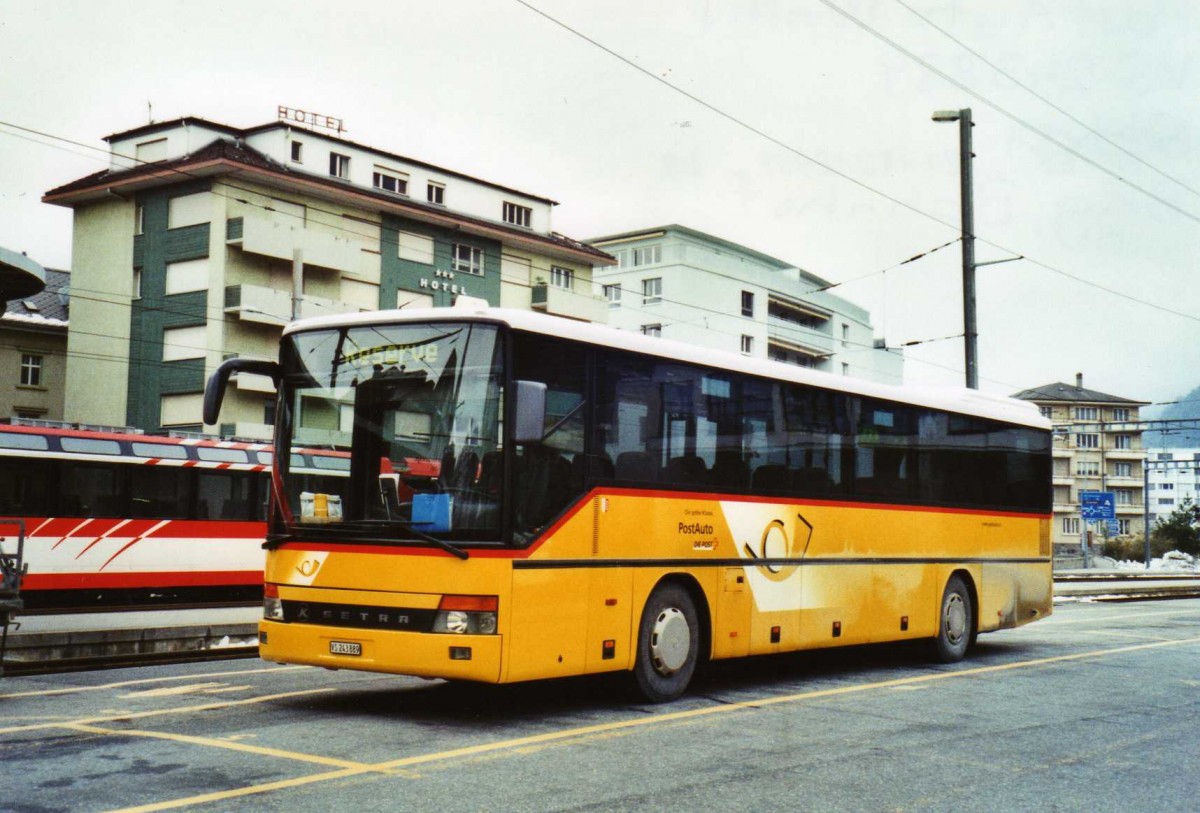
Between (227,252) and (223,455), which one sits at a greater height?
(227,252)

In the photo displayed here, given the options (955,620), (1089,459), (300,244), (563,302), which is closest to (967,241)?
(955,620)

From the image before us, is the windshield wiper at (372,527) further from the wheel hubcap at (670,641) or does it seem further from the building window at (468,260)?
the building window at (468,260)

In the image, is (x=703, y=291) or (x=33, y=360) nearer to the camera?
(x=33, y=360)

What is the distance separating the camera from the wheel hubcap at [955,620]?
49.8ft

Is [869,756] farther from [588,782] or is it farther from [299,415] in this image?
[299,415]

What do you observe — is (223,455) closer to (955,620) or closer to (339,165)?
(955,620)

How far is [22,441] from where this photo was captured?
23.0 m

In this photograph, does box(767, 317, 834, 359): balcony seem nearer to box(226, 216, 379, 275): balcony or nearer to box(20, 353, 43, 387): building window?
box(226, 216, 379, 275): balcony

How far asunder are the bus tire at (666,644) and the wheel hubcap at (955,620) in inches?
206

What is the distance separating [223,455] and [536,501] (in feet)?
62.0

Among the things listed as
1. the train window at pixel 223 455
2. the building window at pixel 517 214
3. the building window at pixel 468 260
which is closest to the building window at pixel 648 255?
the building window at pixel 517 214

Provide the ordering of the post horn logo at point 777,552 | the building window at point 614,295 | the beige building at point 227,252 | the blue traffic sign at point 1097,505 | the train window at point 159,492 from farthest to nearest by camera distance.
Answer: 1. the building window at point 614,295
2. the blue traffic sign at point 1097,505
3. the beige building at point 227,252
4. the train window at point 159,492
5. the post horn logo at point 777,552

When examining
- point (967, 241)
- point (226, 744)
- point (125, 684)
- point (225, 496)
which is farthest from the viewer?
point (225, 496)

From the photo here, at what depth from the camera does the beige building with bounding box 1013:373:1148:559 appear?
122000mm
